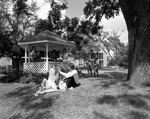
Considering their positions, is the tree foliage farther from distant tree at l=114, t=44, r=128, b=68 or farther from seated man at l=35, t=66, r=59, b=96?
distant tree at l=114, t=44, r=128, b=68


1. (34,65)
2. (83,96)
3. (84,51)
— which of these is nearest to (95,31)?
(34,65)

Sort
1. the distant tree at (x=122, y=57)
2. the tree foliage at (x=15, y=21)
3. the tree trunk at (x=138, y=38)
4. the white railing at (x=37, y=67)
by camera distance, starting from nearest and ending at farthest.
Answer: the tree trunk at (x=138, y=38), the white railing at (x=37, y=67), the tree foliage at (x=15, y=21), the distant tree at (x=122, y=57)

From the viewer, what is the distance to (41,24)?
84.6 feet

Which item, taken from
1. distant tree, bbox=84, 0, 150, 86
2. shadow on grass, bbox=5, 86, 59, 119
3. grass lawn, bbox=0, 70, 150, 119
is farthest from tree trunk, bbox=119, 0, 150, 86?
shadow on grass, bbox=5, 86, 59, 119

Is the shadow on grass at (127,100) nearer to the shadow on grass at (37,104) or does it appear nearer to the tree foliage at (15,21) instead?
the shadow on grass at (37,104)

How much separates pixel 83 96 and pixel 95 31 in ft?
39.4

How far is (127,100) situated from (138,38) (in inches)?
103

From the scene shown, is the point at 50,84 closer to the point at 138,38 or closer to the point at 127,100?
the point at 127,100

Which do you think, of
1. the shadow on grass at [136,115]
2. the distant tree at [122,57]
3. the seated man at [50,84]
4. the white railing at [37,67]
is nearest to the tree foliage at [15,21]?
the white railing at [37,67]

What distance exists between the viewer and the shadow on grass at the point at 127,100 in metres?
5.07

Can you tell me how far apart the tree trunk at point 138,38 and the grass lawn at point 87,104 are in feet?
1.91

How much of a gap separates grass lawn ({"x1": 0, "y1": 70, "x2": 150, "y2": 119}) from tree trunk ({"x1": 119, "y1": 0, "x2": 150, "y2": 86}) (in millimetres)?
581

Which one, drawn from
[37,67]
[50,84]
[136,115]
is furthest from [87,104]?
[37,67]

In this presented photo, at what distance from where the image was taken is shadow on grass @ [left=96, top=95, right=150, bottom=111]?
16.6ft
